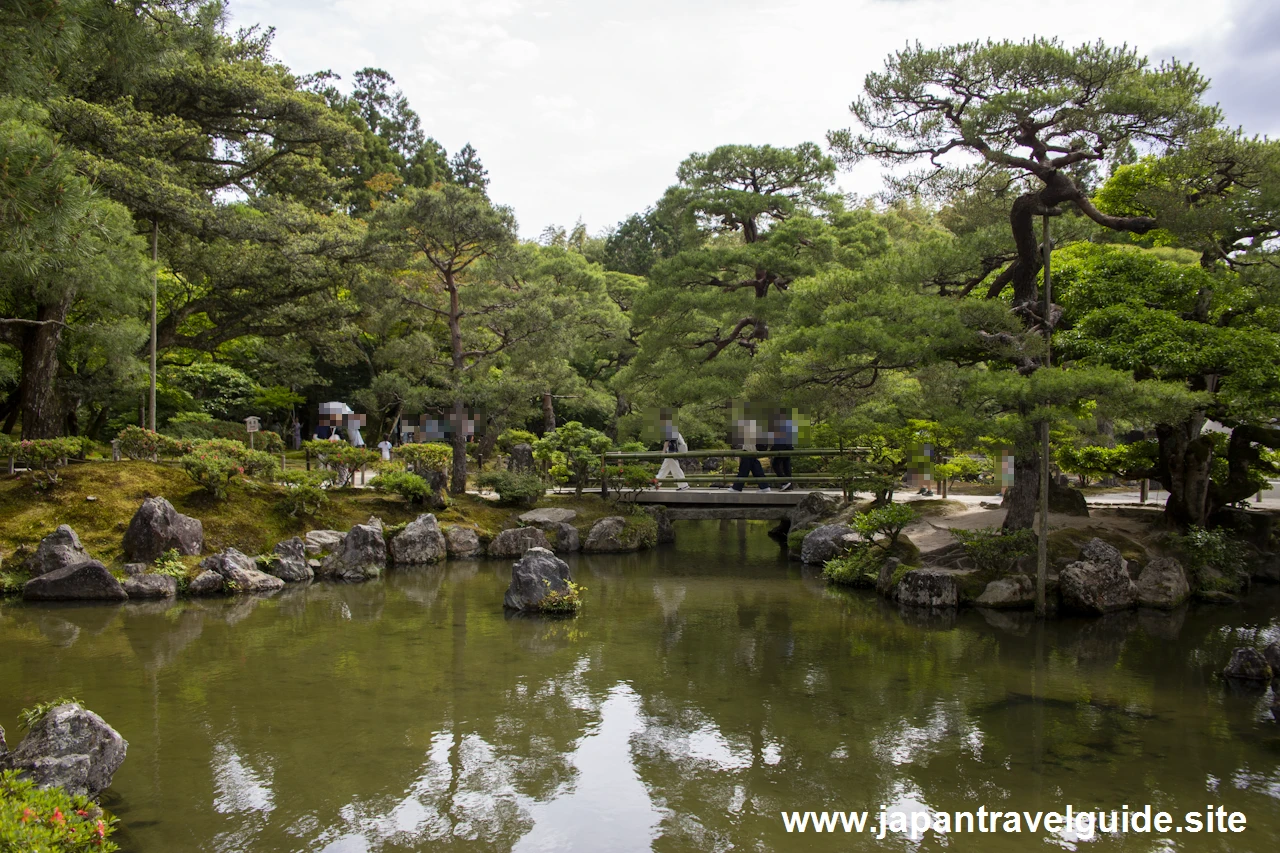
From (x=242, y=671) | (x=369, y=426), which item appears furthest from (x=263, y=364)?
(x=242, y=671)

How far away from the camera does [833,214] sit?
18375mm

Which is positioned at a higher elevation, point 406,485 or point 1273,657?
point 406,485

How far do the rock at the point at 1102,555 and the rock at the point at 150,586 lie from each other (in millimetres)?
11856

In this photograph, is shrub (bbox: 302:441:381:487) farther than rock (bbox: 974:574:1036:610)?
Yes

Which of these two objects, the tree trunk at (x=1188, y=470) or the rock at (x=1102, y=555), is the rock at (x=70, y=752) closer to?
the rock at (x=1102, y=555)

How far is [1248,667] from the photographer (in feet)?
25.3

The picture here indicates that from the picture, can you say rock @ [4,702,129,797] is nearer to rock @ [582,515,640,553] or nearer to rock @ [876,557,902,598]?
rock @ [876,557,902,598]

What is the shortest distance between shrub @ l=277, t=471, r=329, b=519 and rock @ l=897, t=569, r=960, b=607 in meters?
9.12

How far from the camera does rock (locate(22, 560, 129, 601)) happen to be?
34.8 ft

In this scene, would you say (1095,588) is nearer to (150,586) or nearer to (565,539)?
(565,539)

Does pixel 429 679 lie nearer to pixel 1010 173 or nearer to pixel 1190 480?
pixel 1010 173

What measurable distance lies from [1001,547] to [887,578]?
156 centimetres

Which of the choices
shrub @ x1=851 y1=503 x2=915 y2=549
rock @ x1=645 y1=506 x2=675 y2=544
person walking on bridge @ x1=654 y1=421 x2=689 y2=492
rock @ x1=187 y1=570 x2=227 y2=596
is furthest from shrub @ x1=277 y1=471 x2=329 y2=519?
shrub @ x1=851 y1=503 x2=915 y2=549

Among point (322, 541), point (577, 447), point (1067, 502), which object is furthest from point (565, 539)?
point (1067, 502)
